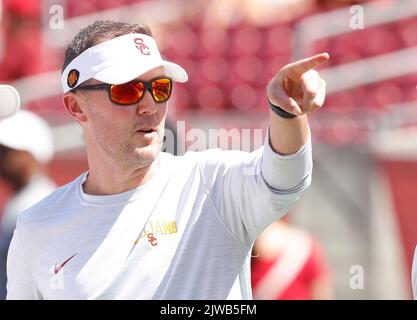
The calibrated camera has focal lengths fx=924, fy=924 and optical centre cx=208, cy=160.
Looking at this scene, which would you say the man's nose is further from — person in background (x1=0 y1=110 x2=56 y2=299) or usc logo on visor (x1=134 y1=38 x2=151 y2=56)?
person in background (x1=0 y1=110 x2=56 y2=299)

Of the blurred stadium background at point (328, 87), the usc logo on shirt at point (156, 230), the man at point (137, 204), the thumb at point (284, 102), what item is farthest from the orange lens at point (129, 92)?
the blurred stadium background at point (328, 87)

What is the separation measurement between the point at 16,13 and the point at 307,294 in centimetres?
357

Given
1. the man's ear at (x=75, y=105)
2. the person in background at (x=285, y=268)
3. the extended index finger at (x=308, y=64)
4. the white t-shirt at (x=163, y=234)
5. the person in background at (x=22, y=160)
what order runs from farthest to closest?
the person in background at (x=285, y=268)
the person in background at (x=22, y=160)
the man's ear at (x=75, y=105)
the white t-shirt at (x=163, y=234)
the extended index finger at (x=308, y=64)

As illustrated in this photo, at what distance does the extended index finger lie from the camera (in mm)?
2131

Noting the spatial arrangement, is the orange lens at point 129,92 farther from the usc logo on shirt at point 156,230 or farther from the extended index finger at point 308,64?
the extended index finger at point 308,64

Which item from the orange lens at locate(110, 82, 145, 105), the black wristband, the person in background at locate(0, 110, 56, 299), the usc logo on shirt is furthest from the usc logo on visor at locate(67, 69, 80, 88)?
the person in background at locate(0, 110, 56, 299)

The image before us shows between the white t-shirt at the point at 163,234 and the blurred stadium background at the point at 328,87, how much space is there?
3.59 metres

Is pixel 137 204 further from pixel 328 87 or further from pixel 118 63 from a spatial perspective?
pixel 328 87

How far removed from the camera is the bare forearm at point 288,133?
223 cm

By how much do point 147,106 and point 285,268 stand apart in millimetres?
2137

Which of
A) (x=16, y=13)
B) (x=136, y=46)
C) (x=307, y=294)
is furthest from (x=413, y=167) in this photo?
(x=136, y=46)

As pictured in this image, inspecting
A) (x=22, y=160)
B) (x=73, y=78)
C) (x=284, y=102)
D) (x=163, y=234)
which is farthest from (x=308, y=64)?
(x=22, y=160)
